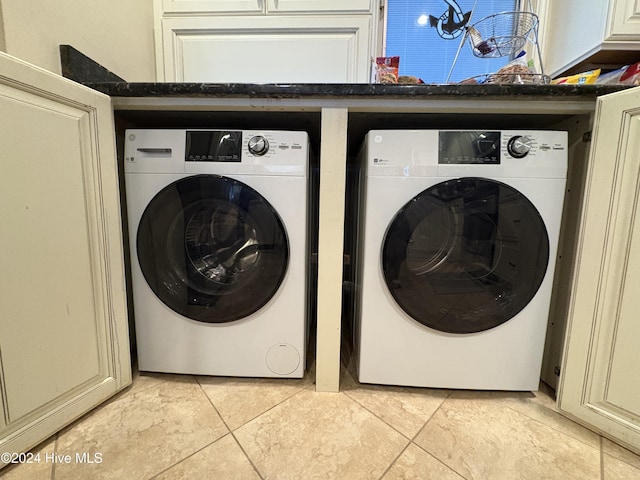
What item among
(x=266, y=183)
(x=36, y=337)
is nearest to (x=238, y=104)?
(x=266, y=183)

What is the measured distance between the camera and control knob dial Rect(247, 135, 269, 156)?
782 mm

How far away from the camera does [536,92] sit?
27.9 inches

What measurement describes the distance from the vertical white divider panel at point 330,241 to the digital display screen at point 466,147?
30cm

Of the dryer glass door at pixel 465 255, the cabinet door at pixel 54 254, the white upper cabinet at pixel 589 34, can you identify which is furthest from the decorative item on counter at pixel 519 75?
the cabinet door at pixel 54 254

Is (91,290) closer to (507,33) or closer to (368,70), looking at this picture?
(368,70)

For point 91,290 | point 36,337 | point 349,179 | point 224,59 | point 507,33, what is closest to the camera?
point 36,337

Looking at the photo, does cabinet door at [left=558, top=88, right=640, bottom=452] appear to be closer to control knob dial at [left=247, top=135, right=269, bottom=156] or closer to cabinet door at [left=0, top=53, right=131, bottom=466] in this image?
control knob dial at [left=247, top=135, right=269, bottom=156]

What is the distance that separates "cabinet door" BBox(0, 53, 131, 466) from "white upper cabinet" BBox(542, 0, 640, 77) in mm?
1807

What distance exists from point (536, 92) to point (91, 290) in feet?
4.58

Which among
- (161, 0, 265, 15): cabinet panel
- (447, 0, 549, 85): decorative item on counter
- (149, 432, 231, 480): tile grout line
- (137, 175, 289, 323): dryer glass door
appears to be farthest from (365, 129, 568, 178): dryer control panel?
(161, 0, 265, 15): cabinet panel

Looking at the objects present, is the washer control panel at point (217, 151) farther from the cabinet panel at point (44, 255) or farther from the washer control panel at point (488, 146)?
the washer control panel at point (488, 146)

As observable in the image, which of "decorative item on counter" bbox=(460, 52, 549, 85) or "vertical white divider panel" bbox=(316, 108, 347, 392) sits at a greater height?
"decorative item on counter" bbox=(460, 52, 549, 85)

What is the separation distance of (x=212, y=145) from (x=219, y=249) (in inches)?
13.4

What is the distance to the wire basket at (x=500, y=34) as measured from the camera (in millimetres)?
1222
